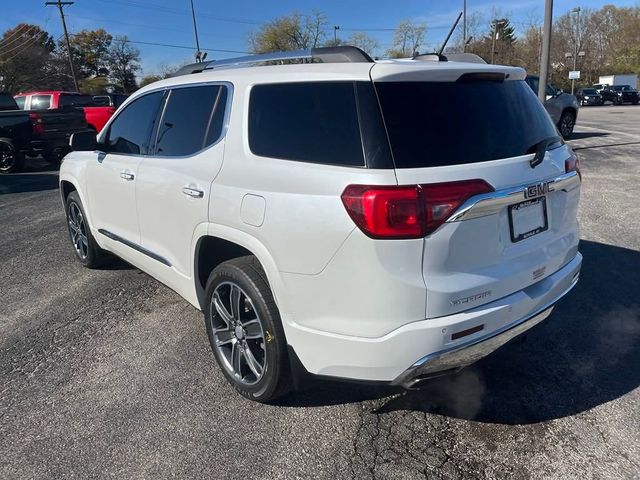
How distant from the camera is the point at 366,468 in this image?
2428 mm

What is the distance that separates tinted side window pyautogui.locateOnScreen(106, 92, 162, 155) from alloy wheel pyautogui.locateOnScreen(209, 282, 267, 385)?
1452 mm

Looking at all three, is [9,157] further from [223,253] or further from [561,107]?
[561,107]

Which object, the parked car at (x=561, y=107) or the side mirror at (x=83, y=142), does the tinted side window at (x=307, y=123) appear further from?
the parked car at (x=561, y=107)

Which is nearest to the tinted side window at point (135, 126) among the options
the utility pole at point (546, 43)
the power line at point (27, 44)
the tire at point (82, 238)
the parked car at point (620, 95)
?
the tire at point (82, 238)

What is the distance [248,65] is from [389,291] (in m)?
1.98

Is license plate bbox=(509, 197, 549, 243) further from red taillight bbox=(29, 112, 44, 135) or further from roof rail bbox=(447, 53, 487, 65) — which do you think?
red taillight bbox=(29, 112, 44, 135)

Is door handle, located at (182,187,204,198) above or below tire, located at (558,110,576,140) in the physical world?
above

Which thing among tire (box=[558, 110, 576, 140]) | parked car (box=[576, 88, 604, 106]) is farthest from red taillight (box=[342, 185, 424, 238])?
parked car (box=[576, 88, 604, 106])

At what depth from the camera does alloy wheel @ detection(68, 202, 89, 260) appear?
5.10 m

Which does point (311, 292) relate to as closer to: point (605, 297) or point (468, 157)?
point (468, 157)

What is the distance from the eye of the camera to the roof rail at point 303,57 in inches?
100.0

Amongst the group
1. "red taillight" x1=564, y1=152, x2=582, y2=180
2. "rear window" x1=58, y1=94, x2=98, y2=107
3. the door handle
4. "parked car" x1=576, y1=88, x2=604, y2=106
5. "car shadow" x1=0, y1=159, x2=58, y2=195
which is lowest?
"parked car" x1=576, y1=88, x2=604, y2=106

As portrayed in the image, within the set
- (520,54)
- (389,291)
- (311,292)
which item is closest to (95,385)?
(311,292)

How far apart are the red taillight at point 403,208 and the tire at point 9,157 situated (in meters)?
12.8
